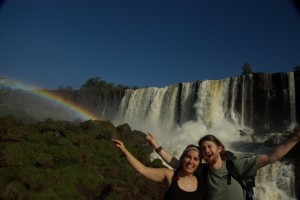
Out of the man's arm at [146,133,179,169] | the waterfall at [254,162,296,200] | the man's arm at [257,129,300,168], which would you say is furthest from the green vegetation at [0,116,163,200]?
the man's arm at [257,129,300,168]

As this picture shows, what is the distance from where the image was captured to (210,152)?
3.15 meters

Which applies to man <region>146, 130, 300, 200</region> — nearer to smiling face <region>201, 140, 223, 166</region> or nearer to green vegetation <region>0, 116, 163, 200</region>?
smiling face <region>201, 140, 223, 166</region>

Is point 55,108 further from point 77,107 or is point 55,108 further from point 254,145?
point 254,145

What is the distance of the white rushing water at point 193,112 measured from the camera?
25.3 metres

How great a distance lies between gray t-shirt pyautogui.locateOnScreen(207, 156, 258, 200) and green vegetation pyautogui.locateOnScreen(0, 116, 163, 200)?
857 centimetres

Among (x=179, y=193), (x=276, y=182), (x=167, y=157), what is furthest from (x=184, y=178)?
(x=276, y=182)

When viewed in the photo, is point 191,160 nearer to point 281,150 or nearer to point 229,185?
point 229,185

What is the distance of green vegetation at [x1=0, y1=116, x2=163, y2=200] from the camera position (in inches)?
447

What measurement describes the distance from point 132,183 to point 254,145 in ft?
36.0

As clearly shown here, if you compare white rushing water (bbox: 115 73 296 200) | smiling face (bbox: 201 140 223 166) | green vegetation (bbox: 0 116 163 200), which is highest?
white rushing water (bbox: 115 73 296 200)

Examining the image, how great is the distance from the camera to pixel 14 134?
16.0 metres

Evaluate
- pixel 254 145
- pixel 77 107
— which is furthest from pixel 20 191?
pixel 77 107

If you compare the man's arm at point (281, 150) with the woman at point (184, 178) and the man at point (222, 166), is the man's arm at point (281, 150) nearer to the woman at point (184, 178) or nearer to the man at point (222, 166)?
the man at point (222, 166)

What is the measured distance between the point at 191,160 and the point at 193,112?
2565cm
